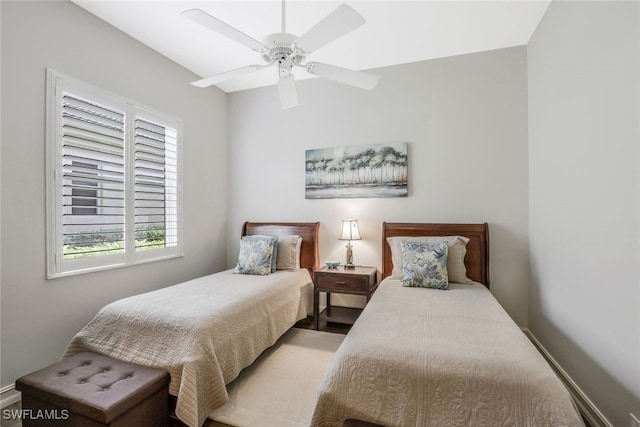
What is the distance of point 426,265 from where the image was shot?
2.69 m

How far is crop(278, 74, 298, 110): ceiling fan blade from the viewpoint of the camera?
2162 millimetres

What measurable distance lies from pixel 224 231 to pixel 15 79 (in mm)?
2517

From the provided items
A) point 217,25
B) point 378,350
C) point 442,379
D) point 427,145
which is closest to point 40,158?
point 217,25

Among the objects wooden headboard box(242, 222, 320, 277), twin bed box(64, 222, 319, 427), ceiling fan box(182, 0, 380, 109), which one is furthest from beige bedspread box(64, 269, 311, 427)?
ceiling fan box(182, 0, 380, 109)

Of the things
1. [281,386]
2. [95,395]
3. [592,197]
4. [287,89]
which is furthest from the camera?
[287,89]

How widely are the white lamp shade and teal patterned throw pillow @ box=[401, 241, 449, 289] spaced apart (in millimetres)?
630

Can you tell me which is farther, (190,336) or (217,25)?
(190,336)

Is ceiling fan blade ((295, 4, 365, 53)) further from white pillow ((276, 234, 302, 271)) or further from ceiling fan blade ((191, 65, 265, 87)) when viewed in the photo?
white pillow ((276, 234, 302, 271))

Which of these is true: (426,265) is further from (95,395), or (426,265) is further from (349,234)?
(95,395)

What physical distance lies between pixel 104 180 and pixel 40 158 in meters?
0.46

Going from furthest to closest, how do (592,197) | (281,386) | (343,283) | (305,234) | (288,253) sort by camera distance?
1. (305,234)
2. (288,253)
3. (343,283)
4. (281,386)
5. (592,197)

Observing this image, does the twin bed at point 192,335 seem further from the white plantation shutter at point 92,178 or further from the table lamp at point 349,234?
the table lamp at point 349,234

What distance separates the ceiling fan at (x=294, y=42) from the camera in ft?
5.24

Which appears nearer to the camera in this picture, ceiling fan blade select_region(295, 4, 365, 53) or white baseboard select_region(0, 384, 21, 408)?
ceiling fan blade select_region(295, 4, 365, 53)
